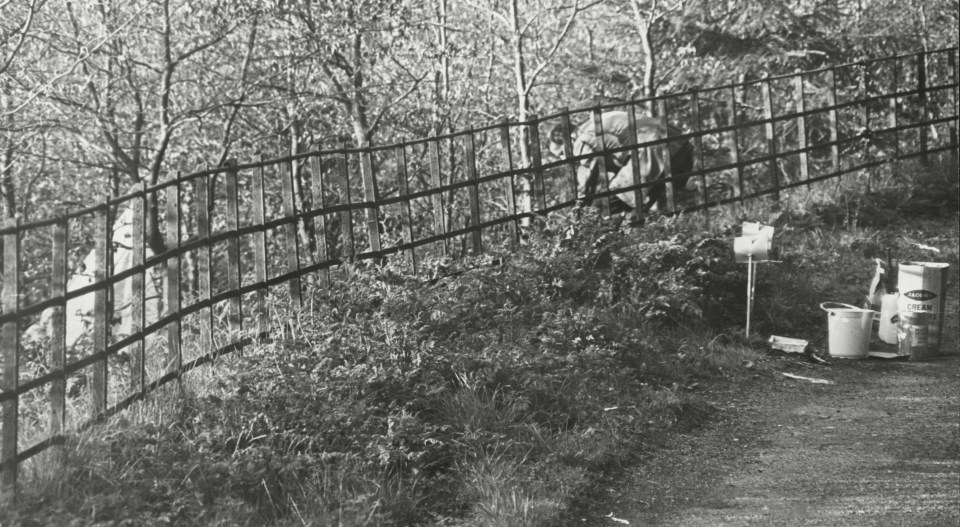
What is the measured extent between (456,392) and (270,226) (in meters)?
1.66

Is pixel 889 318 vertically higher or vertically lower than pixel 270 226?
lower

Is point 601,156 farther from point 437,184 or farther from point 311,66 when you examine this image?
point 311,66

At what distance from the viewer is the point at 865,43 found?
16.0 meters

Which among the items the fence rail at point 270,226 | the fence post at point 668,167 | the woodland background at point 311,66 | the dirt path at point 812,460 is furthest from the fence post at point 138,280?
the fence post at point 668,167

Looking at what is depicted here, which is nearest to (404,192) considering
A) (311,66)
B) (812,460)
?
(812,460)

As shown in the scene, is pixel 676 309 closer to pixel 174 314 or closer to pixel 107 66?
pixel 174 314

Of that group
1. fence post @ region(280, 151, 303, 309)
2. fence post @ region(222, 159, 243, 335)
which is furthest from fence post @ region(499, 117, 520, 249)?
fence post @ region(222, 159, 243, 335)

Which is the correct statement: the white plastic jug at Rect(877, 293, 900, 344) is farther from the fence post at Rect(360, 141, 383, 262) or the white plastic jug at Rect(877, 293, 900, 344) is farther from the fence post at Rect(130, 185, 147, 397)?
the fence post at Rect(130, 185, 147, 397)

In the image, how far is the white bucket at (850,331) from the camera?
25.7 ft

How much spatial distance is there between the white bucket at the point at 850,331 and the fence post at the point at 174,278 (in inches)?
186

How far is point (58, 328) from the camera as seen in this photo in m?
4.97

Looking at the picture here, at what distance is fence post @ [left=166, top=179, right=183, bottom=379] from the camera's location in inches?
235

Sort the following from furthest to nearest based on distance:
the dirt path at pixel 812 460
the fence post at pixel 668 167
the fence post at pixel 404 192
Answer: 1. the fence post at pixel 668 167
2. the fence post at pixel 404 192
3. the dirt path at pixel 812 460

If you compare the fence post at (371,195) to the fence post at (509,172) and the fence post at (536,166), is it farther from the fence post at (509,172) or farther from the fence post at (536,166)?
the fence post at (536,166)
